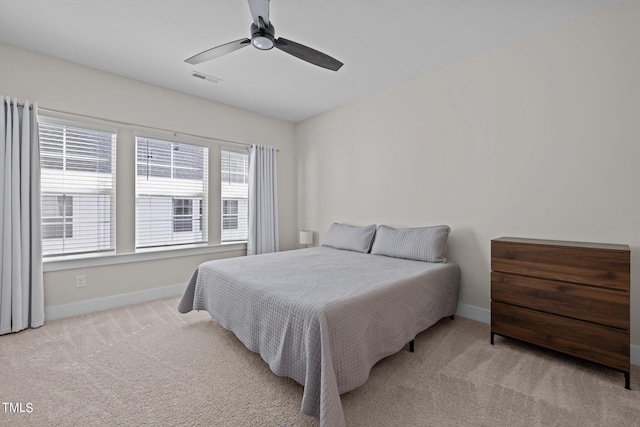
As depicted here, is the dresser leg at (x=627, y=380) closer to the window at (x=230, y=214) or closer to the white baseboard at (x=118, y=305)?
the white baseboard at (x=118, y=305)

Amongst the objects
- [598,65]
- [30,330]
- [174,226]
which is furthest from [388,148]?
[30,330]

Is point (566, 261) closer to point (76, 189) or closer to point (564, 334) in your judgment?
point (564, 334)

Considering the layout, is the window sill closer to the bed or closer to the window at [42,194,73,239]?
the window at [42,194,73,239]

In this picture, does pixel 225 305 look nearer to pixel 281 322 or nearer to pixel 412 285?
pixel 281 322

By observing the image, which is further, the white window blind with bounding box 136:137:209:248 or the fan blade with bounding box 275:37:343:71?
the white window blind with bounding box 136:137:209:248

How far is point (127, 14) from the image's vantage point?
2168 mm

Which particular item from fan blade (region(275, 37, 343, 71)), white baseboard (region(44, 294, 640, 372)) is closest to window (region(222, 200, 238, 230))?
white baseboard (region(44, 294, 640, 372))

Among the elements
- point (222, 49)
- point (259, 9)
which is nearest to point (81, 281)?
point (222, 49)

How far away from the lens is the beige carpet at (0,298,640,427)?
1.54 metres

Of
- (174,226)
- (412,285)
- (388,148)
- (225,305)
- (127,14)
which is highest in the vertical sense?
(127,14)

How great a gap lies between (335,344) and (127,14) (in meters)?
2.84

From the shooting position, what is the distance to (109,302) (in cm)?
313

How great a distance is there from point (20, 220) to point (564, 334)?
464cm

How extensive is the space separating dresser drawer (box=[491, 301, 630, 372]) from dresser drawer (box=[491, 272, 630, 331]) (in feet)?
0.16
